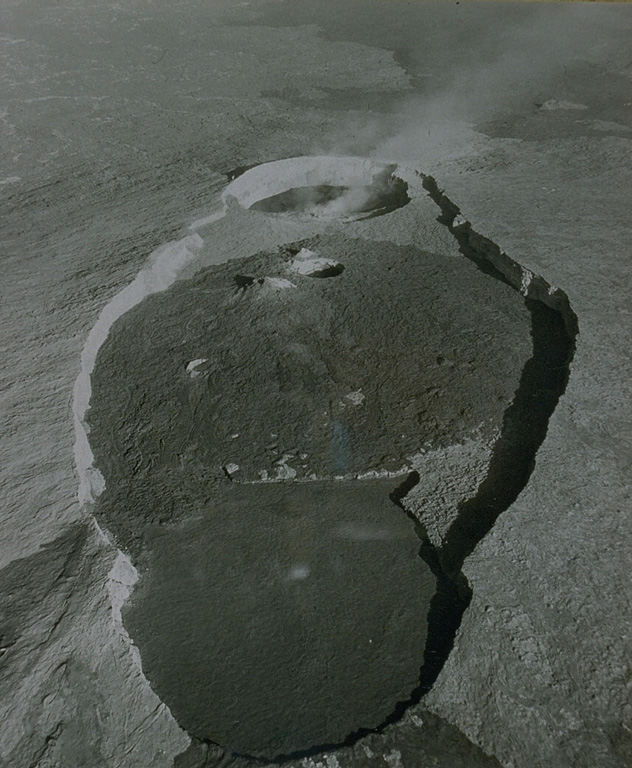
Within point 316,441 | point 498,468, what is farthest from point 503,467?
point 316,441

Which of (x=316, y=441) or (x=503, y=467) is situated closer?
(x=503, y=467)

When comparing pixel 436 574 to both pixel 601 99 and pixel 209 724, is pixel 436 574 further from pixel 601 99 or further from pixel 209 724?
pixel 601 99

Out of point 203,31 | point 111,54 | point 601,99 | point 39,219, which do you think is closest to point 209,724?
point 39,219

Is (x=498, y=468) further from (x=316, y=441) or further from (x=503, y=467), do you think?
(x=316, y=441)

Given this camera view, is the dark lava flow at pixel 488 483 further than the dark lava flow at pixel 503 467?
No

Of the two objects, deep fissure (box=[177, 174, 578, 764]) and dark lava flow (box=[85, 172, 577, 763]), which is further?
deep fissure (box=[177, 174, 578, 764])

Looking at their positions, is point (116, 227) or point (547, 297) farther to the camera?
point (116, 227)

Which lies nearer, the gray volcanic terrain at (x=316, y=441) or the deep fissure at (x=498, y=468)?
the gray volcanic terrain at (x=316, y=441)

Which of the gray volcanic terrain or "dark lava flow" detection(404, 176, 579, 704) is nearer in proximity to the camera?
the gray volcanic terrain
